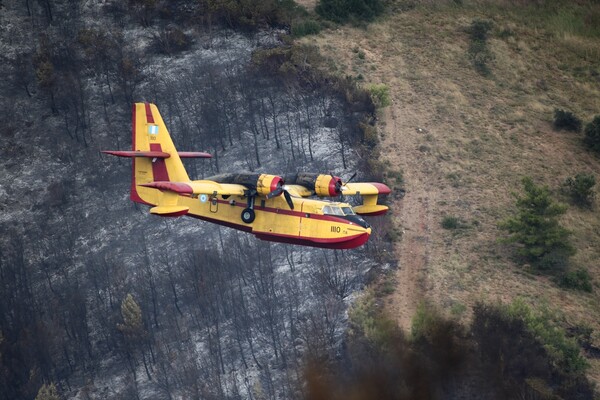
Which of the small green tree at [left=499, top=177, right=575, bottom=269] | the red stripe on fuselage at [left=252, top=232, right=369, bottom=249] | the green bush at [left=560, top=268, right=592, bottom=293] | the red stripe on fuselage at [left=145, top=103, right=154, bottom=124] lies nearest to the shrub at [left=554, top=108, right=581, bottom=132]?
the small green tree at [left=499, top=177, right=575, bottom=269]

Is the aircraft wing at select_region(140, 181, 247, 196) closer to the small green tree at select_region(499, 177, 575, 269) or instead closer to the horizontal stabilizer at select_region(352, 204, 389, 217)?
the horizontal stabilizer at select_region(352, 204, 389, 217)

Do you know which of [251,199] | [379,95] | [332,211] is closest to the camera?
[332,211]

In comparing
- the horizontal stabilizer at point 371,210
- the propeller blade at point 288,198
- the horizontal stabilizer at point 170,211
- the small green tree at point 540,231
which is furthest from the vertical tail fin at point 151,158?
the small green tree at point 540,231

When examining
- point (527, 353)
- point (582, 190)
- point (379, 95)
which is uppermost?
point (379, 95)

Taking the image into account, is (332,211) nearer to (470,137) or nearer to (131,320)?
(131,320)

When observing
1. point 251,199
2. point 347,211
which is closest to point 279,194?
point 251,199

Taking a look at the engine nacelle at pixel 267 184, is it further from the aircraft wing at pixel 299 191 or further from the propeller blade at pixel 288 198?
the aircraft wing at pixel 299 191
